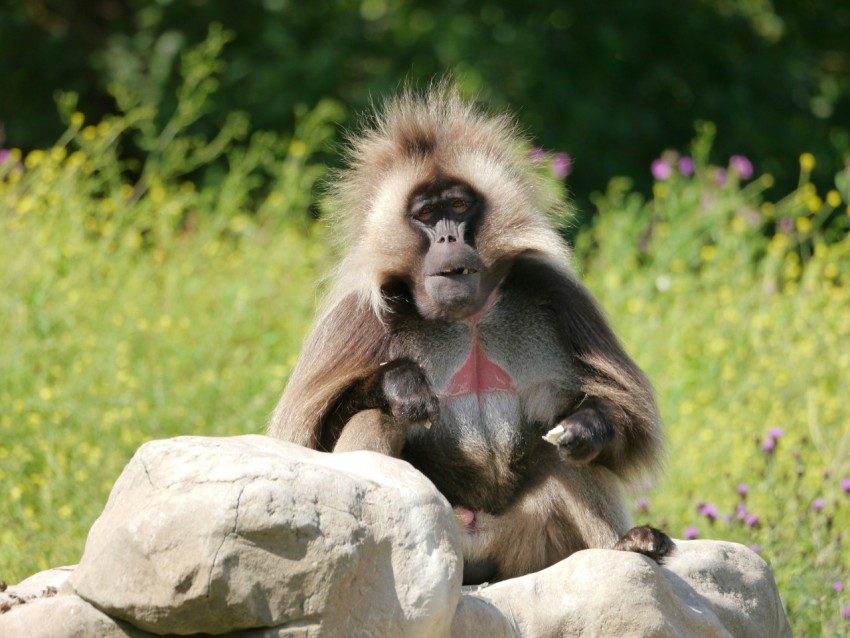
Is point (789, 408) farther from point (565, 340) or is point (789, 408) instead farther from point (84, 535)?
point (84, 535)

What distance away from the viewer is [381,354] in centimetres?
491

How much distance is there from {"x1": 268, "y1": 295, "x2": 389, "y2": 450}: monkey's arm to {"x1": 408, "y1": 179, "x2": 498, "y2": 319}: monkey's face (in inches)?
8.9

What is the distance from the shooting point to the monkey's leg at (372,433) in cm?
464

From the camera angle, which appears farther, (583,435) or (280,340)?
(280,340)

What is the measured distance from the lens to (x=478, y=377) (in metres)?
4.95

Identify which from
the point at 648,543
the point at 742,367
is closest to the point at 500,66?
the point at 742,367

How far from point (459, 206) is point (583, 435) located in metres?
0.94

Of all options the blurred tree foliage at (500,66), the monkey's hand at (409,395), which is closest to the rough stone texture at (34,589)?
the monkey's hand at (409,395)

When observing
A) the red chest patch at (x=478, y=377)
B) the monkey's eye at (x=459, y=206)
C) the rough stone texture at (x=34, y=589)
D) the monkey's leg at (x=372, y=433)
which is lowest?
the rough stone texture at (x=34, y=589)

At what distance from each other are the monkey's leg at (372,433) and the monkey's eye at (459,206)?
773 millimetres

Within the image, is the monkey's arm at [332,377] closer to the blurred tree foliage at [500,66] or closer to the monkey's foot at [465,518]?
the monkey's foot at [465,518]

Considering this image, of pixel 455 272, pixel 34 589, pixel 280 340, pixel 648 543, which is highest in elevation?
pixel 280 340

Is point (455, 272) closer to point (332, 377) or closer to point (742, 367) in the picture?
point (332, 377)

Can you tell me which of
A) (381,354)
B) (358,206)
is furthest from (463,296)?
(358,206)
